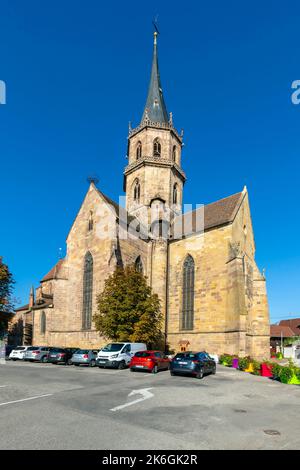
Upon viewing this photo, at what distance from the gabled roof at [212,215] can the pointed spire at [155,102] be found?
13.4m

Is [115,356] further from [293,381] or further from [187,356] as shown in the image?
[293,381]

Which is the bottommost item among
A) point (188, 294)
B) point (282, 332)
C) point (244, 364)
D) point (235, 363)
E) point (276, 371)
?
point (282, 332)

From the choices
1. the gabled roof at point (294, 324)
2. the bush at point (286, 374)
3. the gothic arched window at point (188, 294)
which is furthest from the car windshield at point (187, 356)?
the gabled roof at point (294, 324)

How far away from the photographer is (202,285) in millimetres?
35688

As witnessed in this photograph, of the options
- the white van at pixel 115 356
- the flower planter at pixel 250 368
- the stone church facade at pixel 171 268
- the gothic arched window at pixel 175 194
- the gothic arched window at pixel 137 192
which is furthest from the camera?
the gothic arched window at pixel 175 194

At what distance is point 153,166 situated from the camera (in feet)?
150

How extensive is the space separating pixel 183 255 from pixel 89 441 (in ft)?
103

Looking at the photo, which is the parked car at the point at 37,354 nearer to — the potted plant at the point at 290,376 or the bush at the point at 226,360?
the bush at the point at 226,360

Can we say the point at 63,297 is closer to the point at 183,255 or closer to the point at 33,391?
the point at 183,255

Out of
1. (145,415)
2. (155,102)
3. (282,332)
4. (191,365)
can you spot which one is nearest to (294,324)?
(282,332)

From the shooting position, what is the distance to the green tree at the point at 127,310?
29.1m

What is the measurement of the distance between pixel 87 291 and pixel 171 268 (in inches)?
343
